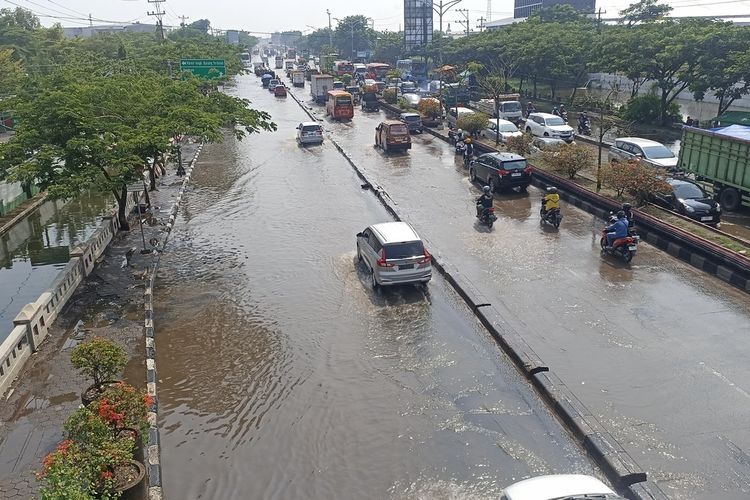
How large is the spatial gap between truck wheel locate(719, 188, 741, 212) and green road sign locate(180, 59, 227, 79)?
1106 inches

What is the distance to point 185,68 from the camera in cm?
3725

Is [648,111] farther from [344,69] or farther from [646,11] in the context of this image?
[344,69]

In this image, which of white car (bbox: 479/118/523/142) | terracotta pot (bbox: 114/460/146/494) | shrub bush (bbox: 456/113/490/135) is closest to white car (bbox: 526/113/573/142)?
white car (bbox: 479/118/523/142)

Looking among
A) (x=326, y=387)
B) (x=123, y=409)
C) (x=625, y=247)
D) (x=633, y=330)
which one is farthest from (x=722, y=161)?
(x=123, y=409)

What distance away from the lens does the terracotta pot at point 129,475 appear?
8078 mm

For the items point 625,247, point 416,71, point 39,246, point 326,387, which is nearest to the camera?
point 326,387

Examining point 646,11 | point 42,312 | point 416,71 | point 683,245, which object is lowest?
point 42,312

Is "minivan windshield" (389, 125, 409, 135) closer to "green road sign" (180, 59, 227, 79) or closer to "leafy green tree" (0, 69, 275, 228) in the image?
"green road sign" (180, 59, 227, 79)

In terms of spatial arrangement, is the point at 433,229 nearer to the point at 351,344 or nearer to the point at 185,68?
the point at 351,344

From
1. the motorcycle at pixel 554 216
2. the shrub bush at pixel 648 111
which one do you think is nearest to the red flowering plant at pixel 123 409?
the motorcycle at pixel 554 216

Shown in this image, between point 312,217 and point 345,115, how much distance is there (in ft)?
91.3

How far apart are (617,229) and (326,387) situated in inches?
374

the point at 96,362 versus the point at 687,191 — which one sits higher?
the point at 687,191

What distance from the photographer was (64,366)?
11.9 meters
